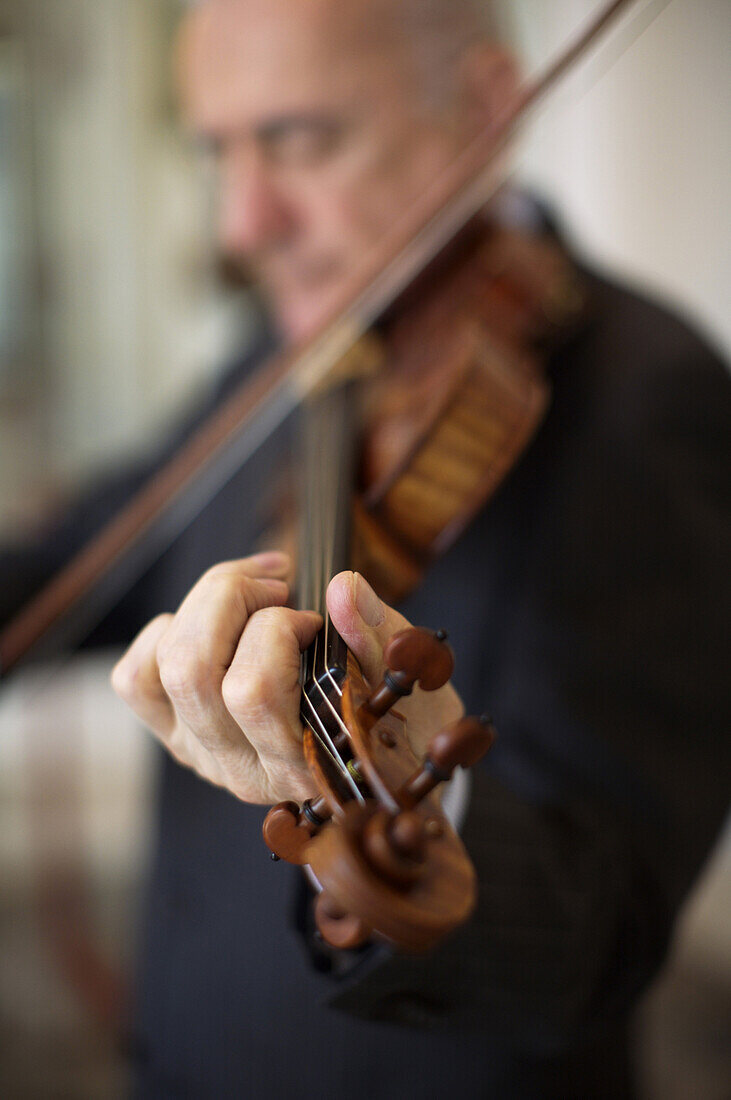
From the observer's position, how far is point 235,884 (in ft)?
1.51

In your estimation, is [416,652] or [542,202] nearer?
[416,652]

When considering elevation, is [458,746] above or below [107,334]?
below

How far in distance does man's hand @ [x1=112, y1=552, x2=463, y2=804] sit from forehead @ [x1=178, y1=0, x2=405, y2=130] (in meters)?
0.45

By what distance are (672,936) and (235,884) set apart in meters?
0.25

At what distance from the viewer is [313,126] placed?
54 centimetres

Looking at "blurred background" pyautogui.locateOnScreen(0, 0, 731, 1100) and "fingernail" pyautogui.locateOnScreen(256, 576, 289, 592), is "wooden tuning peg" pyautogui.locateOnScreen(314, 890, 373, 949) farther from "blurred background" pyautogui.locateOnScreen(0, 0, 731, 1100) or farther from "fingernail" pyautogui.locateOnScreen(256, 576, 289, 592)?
"blurred background" pyautogui.locateOnScreen(0, 0, 731, 1100)

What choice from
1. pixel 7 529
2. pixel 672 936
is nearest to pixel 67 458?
pixel 7 529

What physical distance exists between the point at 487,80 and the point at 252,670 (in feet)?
1.78

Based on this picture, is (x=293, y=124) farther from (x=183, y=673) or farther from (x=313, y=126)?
(x=183, y=673)

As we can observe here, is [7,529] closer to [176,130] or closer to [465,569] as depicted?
[465,569]

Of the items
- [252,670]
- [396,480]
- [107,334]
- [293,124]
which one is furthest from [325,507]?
[107,334]

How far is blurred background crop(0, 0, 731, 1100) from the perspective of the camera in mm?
805

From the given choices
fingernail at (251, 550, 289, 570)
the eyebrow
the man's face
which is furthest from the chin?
fingernail at (251, 550, 289, 570)

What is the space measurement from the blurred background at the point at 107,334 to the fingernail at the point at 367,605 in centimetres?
66
